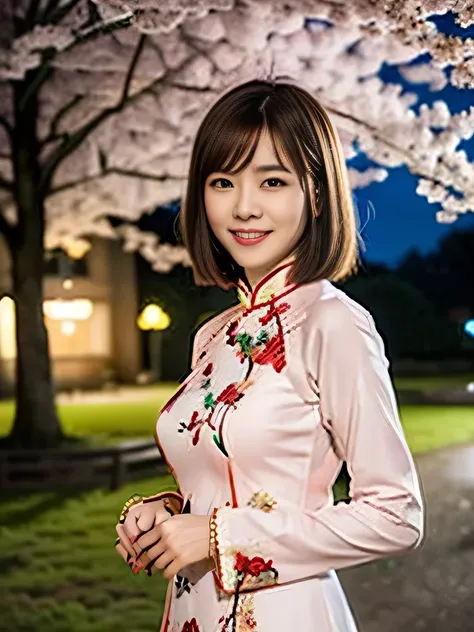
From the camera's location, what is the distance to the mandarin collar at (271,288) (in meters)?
1.12

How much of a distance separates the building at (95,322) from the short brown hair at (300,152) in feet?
37.5

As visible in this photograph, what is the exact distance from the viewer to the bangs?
3.50 feet

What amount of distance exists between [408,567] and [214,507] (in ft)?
9.09

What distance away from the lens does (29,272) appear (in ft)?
16.5

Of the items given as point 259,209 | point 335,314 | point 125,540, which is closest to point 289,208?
point 259,209

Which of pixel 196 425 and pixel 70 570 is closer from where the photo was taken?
pixel 196 425

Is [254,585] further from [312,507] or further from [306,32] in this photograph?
[306,32]

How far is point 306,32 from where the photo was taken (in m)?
4.33

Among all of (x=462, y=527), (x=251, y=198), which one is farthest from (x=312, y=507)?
(x=462, y=527)

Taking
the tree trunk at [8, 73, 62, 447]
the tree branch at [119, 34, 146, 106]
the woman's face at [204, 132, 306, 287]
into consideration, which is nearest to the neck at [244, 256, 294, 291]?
the woman's face at [204, 132, 306, 287]

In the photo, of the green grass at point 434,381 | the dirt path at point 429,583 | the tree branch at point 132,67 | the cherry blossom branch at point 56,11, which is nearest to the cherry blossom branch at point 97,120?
the tree branch at point 132,67

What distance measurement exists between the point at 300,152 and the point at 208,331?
34cm

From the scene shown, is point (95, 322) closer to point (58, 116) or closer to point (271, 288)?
point (58, 116)

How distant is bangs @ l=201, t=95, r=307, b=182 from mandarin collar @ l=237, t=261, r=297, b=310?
0.14 meters
